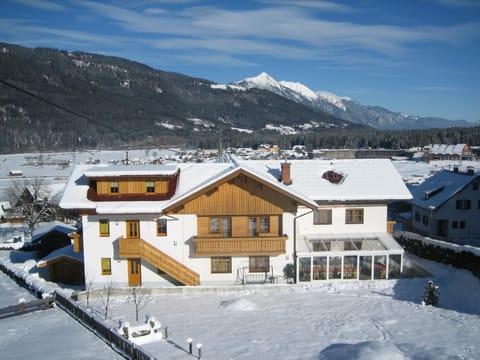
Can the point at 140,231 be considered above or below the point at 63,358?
above

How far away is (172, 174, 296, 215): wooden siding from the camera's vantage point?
79.7ft

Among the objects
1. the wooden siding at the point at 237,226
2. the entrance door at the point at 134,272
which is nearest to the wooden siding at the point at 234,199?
the wooden siding at the point at 237,226

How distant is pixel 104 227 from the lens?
24406mm

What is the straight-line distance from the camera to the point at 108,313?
66.4 feet

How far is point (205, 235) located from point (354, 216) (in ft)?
32.2

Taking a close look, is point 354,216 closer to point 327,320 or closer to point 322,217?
point 322,217

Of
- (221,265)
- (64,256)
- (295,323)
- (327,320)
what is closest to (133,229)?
(221,265)

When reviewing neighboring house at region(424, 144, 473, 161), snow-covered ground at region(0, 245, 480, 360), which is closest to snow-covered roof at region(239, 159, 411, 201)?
snow-covered ground at region(0, 245, 480, 360)

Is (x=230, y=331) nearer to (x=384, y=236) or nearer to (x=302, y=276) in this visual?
(x=302, y=276)

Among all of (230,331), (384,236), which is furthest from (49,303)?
(384,236)

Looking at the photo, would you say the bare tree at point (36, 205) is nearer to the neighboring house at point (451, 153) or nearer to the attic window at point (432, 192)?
the attic window at point (432, 192)

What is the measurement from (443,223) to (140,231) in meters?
27.6

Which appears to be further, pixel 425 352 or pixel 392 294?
pixel 392 294

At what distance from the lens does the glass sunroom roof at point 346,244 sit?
24.6 metres
